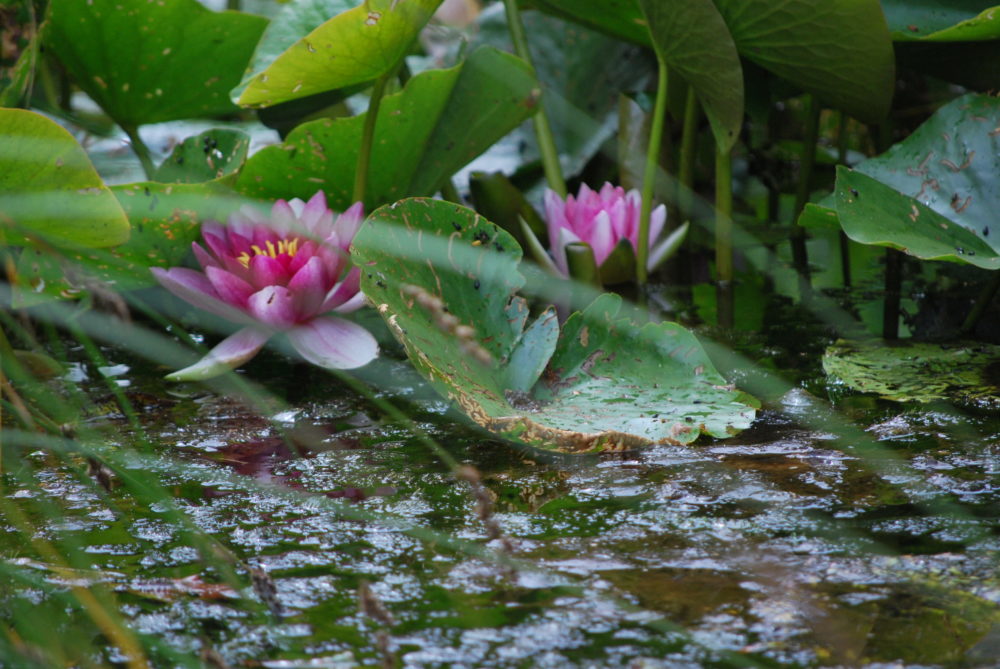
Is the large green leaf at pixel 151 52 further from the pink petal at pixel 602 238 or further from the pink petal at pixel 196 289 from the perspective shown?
the pink petal at pixel 602 238

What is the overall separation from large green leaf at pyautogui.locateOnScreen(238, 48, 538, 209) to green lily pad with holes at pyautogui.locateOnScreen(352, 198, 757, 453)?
32cm

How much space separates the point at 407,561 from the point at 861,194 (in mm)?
845

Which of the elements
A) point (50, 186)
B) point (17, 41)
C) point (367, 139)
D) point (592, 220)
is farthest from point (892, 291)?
point (17, 41)

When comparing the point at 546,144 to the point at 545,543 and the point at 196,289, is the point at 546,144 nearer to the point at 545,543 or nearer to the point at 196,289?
the point at 196,289

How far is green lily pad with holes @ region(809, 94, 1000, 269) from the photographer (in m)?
1.20

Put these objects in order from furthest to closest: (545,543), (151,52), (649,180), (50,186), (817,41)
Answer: (649,180) → (151,52) → (817,41) → (50,186) → (545,543)

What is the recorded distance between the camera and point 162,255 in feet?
4.29

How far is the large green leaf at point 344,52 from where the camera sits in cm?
114

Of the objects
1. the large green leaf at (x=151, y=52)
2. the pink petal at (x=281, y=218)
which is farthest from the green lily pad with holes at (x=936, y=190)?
the large green leaf at (x=151, y=52)

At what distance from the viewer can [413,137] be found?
4.65ft

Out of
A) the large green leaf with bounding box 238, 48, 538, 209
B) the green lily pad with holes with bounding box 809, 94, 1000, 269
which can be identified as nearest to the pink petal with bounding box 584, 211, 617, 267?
the large green leaf with bounding box 238, 48, 538, 209

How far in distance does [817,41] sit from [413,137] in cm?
64

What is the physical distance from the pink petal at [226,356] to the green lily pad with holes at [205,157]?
28 centimetres

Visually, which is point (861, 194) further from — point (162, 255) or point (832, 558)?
point (162, 255)
